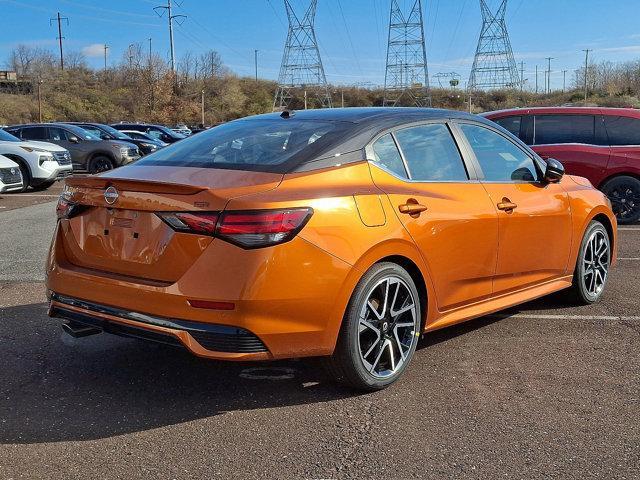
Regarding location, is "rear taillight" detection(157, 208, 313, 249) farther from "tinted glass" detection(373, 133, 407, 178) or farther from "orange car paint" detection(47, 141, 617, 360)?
"tinted glass" detection(373, 133, 407, 178)

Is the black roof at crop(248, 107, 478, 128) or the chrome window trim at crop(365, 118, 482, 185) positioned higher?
the black roof at crop(248, 107, 478, 128)

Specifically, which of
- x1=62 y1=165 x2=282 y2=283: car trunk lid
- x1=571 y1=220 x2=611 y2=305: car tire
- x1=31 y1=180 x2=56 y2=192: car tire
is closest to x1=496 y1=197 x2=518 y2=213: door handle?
x1=571 y1=220 x2=611 y2=305: car tire

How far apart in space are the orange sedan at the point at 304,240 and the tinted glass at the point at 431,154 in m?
0.01

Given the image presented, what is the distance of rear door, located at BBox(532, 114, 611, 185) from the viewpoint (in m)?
9.74

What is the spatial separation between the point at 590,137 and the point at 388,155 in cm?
698

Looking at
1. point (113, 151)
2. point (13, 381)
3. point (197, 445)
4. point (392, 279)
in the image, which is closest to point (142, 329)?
point (197, 445)

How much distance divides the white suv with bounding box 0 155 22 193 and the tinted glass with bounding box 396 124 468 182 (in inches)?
432

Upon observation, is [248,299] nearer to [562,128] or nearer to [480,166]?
[480,166]

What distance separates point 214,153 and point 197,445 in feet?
5.57

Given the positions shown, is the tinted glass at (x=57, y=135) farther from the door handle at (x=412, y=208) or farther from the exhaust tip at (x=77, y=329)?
the door handle at (x=412, y=208)

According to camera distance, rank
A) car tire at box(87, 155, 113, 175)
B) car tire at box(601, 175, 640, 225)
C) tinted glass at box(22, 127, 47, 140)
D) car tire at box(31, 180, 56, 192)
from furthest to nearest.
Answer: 1. car tire at box(87, 155, 113, 175)
2. tinted glass at box(22, 127, 47, 140)
3. car tire at box(31, 180, 56, 192)
4. car tire at box(601, 175, 640, 225)

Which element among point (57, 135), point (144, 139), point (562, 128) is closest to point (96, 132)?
point (57, 135)

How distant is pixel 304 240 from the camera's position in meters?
3.27

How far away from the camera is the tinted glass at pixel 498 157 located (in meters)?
4.68
